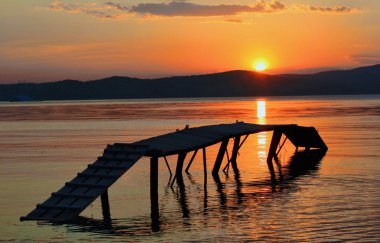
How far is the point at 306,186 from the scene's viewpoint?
37.0m

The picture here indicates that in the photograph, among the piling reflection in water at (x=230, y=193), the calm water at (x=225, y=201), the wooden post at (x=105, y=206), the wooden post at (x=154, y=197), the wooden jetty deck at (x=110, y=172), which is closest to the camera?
the calm water at (x=225, y=201)

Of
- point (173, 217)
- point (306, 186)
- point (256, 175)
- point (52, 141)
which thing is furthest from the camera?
point (52, 141)

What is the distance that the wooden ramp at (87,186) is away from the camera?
26031 millimetres

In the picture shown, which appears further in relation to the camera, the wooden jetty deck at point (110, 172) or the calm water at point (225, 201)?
the wooden jetty deck at point (110, 172)

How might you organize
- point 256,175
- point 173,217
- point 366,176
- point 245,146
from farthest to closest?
point 245,146 → point 256,175 → point 366,176 → point 173,217

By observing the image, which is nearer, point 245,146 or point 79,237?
point 79,237

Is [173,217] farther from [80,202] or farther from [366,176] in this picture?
[366,176]

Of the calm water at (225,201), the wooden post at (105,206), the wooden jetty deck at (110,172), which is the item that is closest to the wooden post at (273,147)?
the calm water at (225,201)

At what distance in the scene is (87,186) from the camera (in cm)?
2764

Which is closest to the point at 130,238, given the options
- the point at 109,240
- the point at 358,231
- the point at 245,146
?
the point at 109,240

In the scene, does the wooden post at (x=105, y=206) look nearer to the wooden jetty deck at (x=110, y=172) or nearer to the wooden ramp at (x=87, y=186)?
the wooden jetty deck at (x=110, y=172)

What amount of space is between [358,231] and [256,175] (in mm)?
17792

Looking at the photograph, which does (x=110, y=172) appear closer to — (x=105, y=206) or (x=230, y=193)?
(x=105, y=206)

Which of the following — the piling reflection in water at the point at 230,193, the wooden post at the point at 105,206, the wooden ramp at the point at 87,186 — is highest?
the wooden ramp at the point at 87,186
